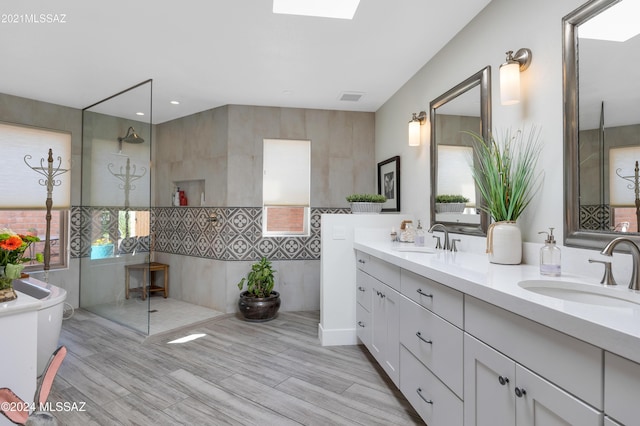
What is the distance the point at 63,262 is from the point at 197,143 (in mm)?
2201

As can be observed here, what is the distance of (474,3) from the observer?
2031mm

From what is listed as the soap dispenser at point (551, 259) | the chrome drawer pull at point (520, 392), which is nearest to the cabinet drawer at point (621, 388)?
the chrome drawer pull at point (520, 392)

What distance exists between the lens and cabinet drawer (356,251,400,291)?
204 centimetres

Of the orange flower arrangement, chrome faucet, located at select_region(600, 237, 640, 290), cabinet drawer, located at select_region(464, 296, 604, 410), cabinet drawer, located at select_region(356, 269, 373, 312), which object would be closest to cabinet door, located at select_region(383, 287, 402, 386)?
cabinet drawer, located at select_region(356, 269, 373, 312)

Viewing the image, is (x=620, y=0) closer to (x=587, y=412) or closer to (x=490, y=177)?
(x=490, y=177)

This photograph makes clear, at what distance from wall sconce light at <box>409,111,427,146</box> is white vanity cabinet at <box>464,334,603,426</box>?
2.00 meters

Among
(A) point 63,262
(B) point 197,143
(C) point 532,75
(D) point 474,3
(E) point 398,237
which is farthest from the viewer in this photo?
(B) point 197,143

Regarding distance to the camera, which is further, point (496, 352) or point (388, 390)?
point (388, 390)

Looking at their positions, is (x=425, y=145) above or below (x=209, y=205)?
above

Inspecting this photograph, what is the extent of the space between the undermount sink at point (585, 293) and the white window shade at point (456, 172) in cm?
101

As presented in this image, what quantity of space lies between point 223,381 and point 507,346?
78.8 inches

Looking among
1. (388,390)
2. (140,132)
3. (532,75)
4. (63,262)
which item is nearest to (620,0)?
(532,75)

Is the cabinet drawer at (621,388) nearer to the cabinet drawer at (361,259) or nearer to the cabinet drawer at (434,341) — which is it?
the cabinet drawer at (434,341)

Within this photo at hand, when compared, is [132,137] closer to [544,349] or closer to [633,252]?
[544,349]
